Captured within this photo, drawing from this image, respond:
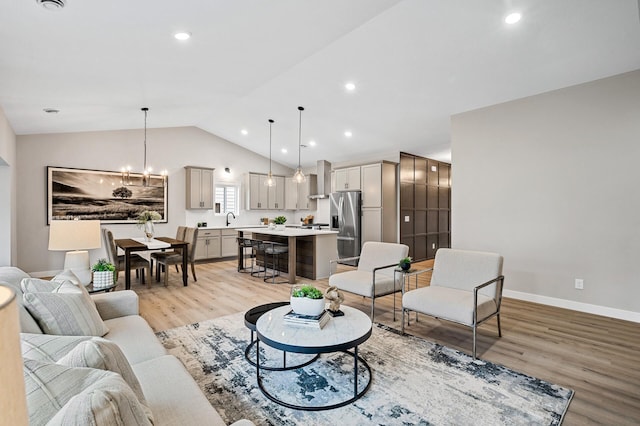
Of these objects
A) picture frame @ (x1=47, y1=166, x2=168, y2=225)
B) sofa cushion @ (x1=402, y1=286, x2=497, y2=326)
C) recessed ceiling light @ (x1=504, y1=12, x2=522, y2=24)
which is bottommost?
sofa cushion @ (x1=402, y1=286, x2=497, y2=326)

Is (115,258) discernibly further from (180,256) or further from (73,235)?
(73,235)

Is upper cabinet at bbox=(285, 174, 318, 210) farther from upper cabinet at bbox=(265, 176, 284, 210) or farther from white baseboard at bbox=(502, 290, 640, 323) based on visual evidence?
white baseboard at bbox=(502, 290, 640, 323)

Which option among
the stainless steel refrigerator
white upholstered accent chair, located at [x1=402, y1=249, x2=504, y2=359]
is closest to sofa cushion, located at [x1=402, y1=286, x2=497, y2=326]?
white upholstered accent chair, located at [x1=402, y1=249, x2=504, y2=359]

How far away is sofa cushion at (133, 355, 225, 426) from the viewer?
4.32 feet

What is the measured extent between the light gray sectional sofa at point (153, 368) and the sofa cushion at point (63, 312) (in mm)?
49

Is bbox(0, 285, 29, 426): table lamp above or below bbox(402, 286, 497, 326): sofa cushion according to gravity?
above

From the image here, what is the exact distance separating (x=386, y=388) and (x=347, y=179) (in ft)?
19.7

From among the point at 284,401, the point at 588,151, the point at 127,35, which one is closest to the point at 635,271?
the point at 588,151

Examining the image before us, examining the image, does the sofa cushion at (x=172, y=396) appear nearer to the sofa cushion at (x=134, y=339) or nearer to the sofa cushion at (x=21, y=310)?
the sofa cushion at (x=134, y=339)

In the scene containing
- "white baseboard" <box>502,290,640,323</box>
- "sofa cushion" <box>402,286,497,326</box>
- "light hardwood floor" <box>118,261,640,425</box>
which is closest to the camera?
"light hardwood floor" <box>118,261,640,425</box>

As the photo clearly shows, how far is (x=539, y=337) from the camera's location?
3221 mm

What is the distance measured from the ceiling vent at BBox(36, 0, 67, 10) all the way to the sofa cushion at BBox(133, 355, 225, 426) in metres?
2.28

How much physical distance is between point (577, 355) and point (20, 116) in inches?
278

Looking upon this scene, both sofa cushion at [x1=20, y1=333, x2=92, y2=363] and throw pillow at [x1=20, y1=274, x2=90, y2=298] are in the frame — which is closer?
sofa cushion at [x1=20, y1=333, x2=92, y2=363]
